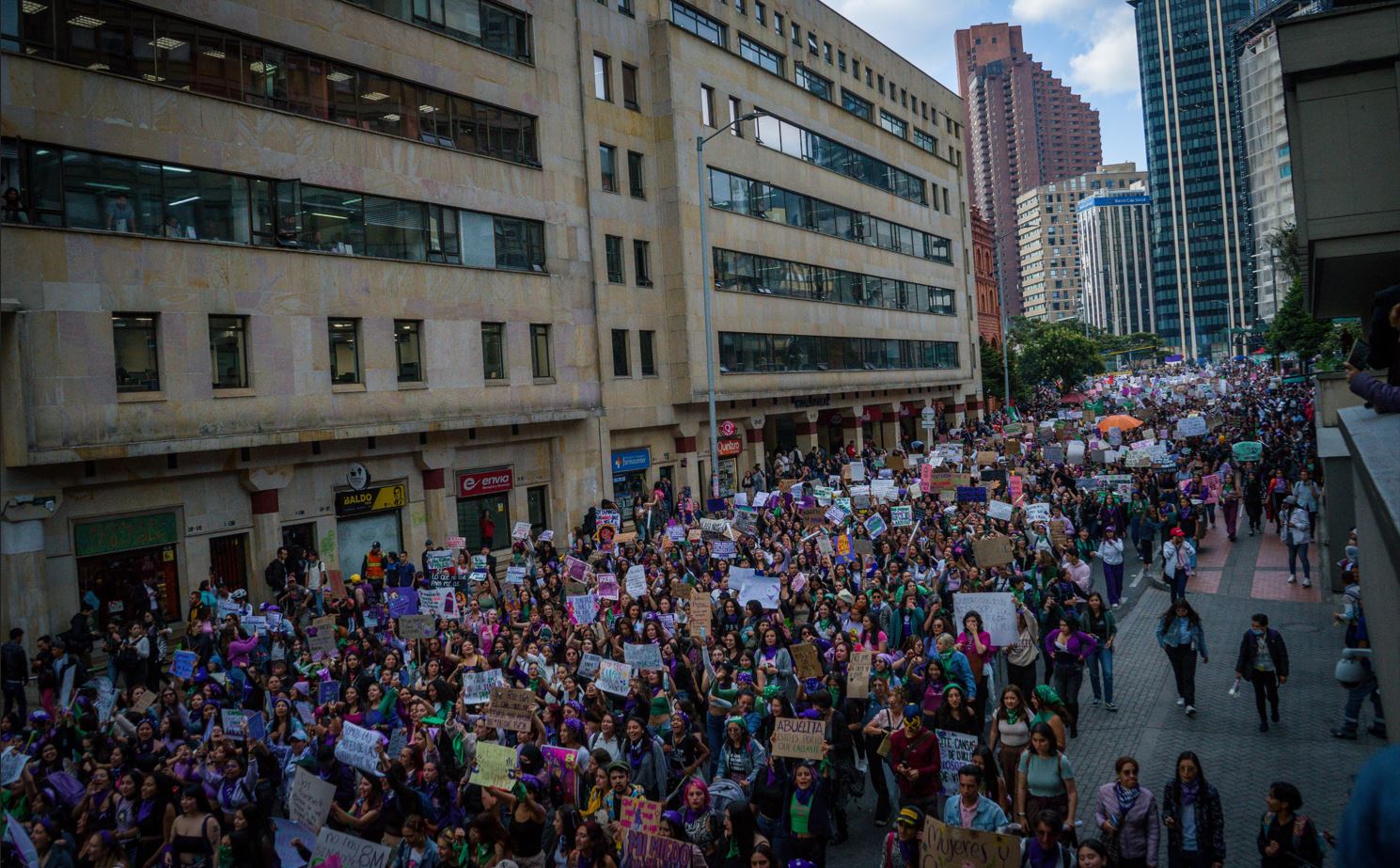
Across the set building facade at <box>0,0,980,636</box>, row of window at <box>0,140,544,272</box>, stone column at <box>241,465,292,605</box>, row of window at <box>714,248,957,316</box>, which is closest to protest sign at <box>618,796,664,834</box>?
building facade at <box>0,0,980,636</box>

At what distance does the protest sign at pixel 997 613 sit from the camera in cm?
1373

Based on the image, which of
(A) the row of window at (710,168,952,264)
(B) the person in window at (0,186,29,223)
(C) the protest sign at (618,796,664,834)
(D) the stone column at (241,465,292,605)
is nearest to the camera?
(C) the protest sign at (618,796,664,834)

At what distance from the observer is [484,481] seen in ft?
101

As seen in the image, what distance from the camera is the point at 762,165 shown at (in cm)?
4412

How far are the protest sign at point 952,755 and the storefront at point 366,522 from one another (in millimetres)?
19803

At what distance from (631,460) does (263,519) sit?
15.3 m

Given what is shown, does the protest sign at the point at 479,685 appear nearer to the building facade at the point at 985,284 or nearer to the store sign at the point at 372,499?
the store sign at the point at 372,499

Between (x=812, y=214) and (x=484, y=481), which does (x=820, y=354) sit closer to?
(x=812, y=214)

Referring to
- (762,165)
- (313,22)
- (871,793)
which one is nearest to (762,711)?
(871,793)

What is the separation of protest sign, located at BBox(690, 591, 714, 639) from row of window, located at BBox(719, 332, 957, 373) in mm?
24620

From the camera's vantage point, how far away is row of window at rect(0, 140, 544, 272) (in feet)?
68.0

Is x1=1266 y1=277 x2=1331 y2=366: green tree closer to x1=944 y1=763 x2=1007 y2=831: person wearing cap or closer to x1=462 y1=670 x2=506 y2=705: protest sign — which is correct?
x1=462 y1=670 x2=506 y2=705: protest sign

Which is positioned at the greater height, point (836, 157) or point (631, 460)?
point (836, 157)

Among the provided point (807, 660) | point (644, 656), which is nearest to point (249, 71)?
point (644, 656)
